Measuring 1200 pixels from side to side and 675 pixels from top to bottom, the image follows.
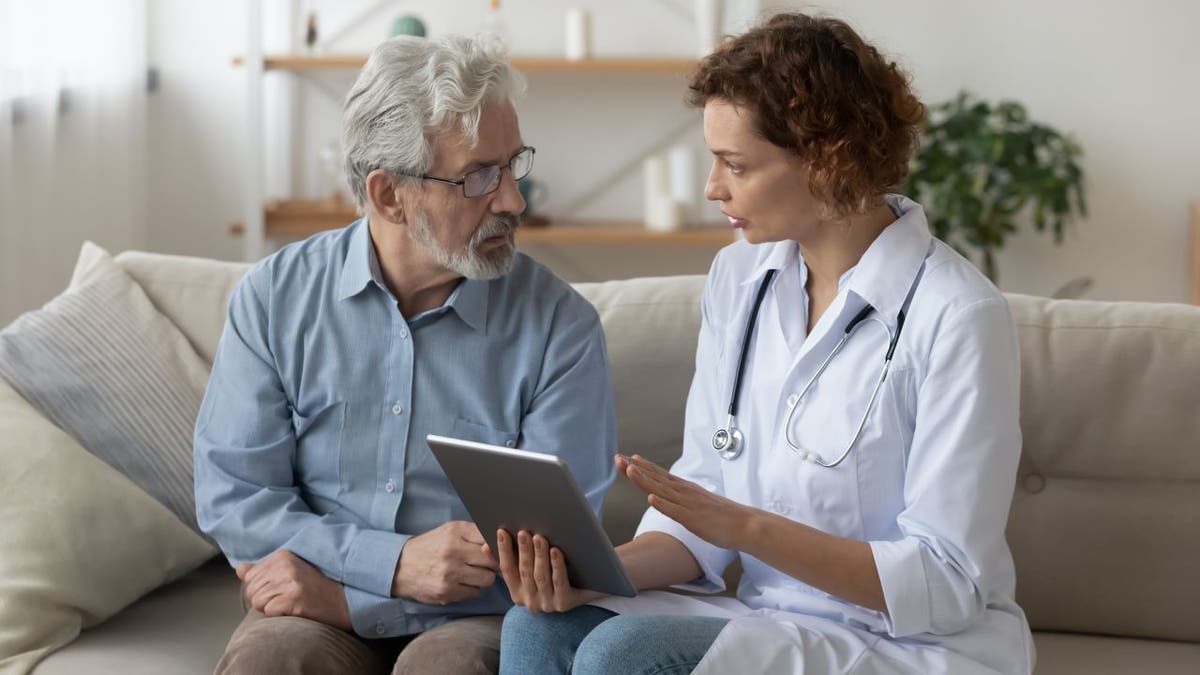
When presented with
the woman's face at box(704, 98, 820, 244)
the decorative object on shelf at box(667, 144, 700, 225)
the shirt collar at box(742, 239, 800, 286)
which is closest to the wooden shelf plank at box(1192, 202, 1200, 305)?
the decorative object on shelf at box(667, 144, 700, 225)

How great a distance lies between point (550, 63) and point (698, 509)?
295cm

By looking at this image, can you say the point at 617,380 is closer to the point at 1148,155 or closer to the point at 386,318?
the point at 386,318

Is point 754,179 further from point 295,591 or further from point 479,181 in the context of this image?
point 295,591

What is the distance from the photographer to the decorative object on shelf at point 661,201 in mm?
4363

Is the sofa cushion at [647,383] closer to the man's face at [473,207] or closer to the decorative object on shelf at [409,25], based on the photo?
the man's face at [473,207]

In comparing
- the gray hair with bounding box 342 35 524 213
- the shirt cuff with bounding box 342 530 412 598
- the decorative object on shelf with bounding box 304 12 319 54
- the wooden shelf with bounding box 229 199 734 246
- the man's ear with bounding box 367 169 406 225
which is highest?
the decorative object on shelf with bounding box 304 12 319 54

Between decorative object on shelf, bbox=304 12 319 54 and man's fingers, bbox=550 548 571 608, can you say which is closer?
man's fingers, bbox=550 548 571 608

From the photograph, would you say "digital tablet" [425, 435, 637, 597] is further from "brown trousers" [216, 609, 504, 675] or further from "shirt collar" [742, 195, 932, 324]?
"shirt collar" [742, 195, 932, 324]

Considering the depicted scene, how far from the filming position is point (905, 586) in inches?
59.1

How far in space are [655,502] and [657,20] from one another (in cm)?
333

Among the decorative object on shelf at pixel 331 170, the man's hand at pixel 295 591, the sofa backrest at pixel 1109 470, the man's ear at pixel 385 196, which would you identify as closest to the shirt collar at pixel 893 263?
the sofa backrest at pixel 1109 470

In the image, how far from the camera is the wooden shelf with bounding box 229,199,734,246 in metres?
4.34

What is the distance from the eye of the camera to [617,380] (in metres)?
2.15

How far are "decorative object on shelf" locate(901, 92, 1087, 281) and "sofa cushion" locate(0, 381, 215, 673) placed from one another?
9.49ft
